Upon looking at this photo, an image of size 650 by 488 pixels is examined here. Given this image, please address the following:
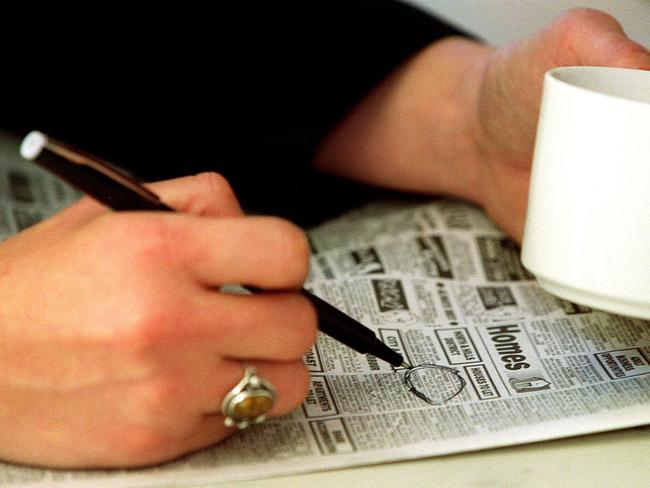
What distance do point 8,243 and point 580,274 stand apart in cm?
33

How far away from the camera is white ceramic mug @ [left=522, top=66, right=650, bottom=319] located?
44 cm

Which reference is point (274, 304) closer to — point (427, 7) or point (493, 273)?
point (493, 273)

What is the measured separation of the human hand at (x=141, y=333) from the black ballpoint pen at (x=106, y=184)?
0.04ft

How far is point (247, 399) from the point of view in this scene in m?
0.41

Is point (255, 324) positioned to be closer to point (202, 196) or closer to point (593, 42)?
point (202, 196)

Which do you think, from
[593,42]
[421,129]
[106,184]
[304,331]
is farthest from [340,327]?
[421,129]

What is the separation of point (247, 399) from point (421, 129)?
0.51 metres

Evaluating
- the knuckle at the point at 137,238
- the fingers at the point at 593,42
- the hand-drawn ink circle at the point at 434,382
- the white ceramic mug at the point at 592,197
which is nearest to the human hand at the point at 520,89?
the fingers at the point at 593,42

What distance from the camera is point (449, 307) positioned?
0.61 meters

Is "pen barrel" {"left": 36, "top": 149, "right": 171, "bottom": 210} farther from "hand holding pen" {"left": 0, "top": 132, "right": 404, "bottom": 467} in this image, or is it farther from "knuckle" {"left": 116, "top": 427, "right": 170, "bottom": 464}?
"knuckle" {"left": 116, "top": 427, "right": 170, "bottom": 464}

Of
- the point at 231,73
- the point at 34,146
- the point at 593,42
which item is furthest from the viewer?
the point at 231,73

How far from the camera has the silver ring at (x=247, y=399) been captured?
1.36 ft

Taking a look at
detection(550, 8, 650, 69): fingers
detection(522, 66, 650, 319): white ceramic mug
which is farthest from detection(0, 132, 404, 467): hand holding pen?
detection(550, 8, 650, 69): fingers

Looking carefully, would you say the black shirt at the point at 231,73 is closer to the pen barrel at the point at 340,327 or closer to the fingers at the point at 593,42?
the fingers at the point at 593,42
